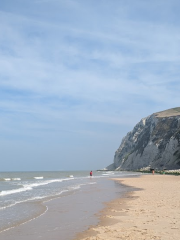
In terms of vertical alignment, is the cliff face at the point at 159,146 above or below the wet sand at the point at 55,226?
above

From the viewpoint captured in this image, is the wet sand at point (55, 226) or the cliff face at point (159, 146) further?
the cliff face at point (159, 146)

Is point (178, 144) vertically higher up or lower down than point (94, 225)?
higher up

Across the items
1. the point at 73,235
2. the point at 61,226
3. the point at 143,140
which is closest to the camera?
the point at 73,235

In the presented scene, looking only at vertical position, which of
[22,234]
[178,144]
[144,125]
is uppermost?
[144,125]

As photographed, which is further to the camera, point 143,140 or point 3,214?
point 143,140

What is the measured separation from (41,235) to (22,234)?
0.78 metres

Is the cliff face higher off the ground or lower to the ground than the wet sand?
higher

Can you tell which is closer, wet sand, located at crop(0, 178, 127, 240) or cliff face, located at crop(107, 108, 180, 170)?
wet sand, located at crop(0, 178, 127, 240)

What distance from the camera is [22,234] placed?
941 cm

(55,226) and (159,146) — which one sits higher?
(159,146)

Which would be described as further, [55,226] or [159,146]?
[159,146]

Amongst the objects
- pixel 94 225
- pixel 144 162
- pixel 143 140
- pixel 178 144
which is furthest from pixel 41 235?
pixel 143 140

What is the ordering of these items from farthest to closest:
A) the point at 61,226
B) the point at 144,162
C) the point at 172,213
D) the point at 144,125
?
Result: the point at 144,125 → the point at 144,162 → the point at 172,213 → the point at 61,226

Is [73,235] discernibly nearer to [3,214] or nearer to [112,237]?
[112,237]
